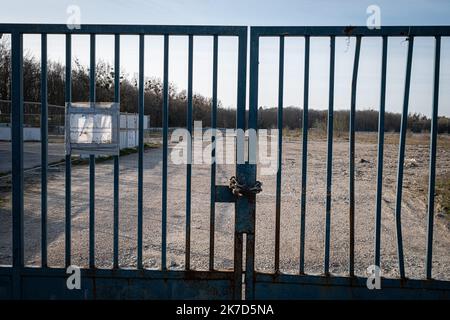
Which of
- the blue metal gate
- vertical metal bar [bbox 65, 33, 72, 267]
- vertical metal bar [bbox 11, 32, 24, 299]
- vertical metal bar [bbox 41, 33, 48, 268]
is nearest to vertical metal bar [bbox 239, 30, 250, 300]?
the blue metal gate

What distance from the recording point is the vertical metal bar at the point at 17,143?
124 inches

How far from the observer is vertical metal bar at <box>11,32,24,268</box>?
10.3 feet

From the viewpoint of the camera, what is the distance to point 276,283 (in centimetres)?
315

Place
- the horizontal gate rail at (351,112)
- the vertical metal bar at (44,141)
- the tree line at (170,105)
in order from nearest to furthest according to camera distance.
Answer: the horizontal gate rail at (351,112) < the vertical metal bar at (44,141) < the tree line at (170,105)

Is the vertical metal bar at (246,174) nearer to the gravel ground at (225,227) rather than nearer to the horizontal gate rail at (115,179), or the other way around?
Result: the horizontal gate rail at (115,179)

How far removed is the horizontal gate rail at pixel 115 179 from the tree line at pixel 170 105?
476 millimetres

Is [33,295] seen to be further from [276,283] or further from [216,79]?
[216,79]

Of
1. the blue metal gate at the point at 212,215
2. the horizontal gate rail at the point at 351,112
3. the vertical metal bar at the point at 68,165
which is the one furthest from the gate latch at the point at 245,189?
the vertical metal bar at the point at 68,165

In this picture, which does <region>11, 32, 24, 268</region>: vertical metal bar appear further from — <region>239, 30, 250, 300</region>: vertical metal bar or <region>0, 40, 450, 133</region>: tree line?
<region>239, 30, 250, 300</region>: vertical metal bar

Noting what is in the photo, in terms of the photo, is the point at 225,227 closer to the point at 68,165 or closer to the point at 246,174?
the point at 246,174

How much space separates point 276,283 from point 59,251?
3185mm

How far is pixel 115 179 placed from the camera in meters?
3.12

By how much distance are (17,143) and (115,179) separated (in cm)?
79

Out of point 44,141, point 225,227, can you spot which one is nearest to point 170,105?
point 225,227
